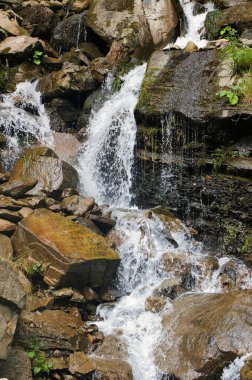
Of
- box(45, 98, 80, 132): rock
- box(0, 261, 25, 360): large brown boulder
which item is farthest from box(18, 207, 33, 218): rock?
box(45, 98, 80, 132): rock

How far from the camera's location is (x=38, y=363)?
511cm

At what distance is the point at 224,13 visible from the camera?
11.7 meters

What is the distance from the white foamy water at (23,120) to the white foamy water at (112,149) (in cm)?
115

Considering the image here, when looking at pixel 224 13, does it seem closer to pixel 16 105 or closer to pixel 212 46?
pixel 212 46

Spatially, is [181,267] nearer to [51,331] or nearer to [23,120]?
[51,331]

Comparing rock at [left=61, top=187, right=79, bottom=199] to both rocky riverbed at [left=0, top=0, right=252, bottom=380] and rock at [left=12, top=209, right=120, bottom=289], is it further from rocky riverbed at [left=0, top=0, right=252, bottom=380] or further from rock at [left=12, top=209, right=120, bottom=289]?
rock at [left=12, top=209, right=120, bottom=289]

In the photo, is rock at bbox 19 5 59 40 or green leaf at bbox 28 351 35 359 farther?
rock at bbox 19 5 59 40

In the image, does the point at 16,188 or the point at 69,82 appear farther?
the point at 69,82

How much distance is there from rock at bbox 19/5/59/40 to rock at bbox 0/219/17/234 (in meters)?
9.00

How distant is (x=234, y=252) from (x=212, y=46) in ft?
16.8

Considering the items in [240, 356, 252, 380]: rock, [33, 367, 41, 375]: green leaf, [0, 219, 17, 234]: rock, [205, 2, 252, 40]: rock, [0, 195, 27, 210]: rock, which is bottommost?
[33, 367, 41, 375]: green leaf

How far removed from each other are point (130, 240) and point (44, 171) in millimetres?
2289

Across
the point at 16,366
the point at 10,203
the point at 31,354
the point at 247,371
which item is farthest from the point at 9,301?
the point at 10,203

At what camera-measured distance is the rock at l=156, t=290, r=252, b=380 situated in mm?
5004
